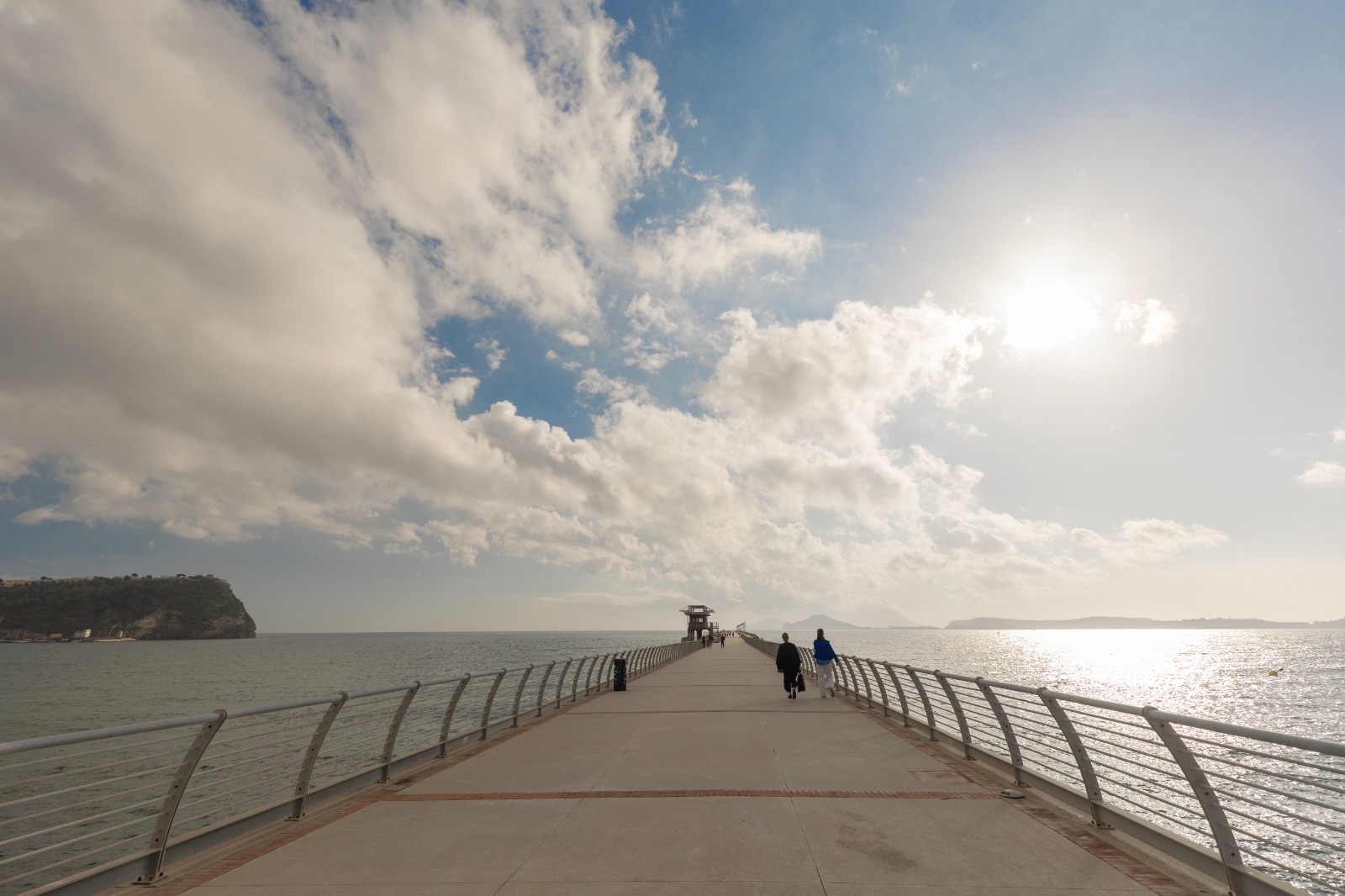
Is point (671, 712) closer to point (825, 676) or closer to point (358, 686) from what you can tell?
point (825, 676)

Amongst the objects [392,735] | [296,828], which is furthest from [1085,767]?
[392,735]

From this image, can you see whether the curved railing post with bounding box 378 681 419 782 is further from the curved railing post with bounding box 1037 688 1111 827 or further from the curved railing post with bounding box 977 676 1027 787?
the curved railing post with bounding box 1037 688 1111 827

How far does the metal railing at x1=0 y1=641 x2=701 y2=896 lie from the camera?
533 centimetres

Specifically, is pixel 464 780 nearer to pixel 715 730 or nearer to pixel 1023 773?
A: pixel 715 730

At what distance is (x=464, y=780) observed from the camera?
893cm

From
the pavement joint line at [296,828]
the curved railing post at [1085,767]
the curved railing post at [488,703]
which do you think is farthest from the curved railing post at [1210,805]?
the curved railing post at [488,703]

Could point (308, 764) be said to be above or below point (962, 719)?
below

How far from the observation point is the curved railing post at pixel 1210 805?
525 cm

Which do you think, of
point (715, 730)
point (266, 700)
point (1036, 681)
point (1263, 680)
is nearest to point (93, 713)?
point (266, 700)

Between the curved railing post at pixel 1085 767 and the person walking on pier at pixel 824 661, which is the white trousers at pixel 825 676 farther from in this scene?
the curved railing post at pixel 1085 767

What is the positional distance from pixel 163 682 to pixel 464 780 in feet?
273

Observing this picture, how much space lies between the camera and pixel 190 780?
8.86 metres

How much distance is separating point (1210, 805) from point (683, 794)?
4.97 metres

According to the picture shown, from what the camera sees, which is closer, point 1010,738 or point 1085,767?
point 1085,767
